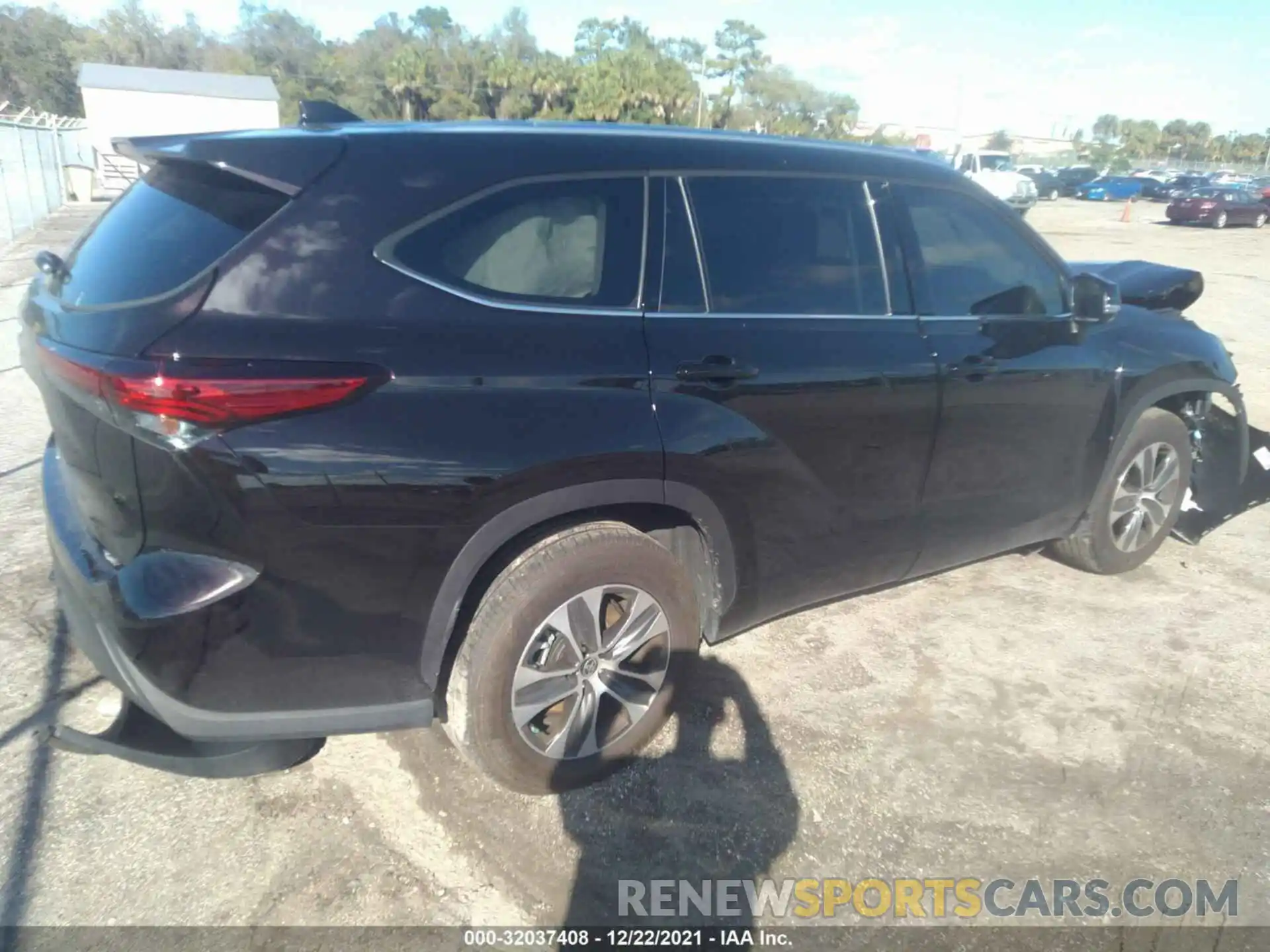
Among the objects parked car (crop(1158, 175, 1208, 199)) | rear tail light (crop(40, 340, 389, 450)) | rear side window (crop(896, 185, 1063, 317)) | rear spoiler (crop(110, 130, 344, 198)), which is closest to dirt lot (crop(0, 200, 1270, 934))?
rear tail light (crop(40, 340, 389, 450))

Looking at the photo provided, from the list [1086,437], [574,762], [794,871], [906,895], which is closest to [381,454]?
[574,762]

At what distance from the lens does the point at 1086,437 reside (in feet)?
13.1

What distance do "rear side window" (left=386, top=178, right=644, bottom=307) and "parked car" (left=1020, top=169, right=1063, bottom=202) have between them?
159 ft

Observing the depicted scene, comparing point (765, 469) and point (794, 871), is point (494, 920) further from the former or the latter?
point (765, 469)

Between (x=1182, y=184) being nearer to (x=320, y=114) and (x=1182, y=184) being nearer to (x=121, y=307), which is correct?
(x=320, y=114)

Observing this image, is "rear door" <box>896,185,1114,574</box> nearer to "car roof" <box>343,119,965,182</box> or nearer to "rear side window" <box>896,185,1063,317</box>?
"rear side window" <box>896,185,1063,317</box>

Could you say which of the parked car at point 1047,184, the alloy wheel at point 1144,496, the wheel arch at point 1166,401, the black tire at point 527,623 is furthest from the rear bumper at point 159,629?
the parked car at point 1047,184

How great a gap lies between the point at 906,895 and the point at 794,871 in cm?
32

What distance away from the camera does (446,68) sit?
207ft

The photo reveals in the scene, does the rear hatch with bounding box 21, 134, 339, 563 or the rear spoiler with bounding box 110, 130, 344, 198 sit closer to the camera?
the rear hatch with bounding box 21, 134, 339, 563

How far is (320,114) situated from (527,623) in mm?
1776

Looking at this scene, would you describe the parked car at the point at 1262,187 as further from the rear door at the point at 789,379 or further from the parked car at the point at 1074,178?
the rear door at the point at 789,379

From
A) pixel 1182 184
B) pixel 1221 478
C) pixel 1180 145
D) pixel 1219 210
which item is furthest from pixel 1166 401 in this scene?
pixel 1180 145

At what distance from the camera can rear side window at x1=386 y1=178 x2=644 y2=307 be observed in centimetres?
247
